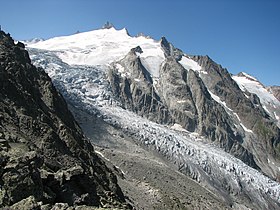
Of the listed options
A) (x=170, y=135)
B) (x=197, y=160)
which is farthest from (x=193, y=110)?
(x=197, y=160)

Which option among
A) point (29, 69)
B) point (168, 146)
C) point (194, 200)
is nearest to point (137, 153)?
point (168, 146)

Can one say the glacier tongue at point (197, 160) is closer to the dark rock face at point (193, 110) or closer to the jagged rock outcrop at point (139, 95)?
the jagged rock outcrop at point (139, 95)

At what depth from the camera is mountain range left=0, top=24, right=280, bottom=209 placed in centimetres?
7250

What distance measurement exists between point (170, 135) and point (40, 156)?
100061 mm

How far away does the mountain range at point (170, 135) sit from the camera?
72.5 m

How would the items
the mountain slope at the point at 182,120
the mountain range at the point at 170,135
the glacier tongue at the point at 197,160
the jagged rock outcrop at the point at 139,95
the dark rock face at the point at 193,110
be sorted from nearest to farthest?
the mountain range at the point at 170,135, the glacier tongue at the point at 197,160, the mountain slope at the point at 182,120, the jagged rock outcrop at the point at 139,95, the dark rock face at the point at 193,110

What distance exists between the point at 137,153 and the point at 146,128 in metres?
27.9

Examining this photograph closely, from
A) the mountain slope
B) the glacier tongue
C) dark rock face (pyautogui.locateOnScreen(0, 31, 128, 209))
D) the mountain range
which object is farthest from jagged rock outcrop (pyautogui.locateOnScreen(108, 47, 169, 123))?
dark rock face (pyautogui.locateOnScreen(0, 31, 128, 209))

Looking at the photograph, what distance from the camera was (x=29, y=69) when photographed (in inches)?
2265

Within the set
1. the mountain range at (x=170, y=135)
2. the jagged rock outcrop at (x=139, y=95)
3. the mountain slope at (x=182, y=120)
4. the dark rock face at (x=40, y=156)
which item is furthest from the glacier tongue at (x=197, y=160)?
the dark rock face at (x=40, y=156)

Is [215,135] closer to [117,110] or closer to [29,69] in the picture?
[117,110]

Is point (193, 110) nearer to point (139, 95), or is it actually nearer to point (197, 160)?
point (139, 95)

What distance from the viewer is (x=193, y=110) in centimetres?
17262

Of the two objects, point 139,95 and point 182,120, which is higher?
point 139,95
